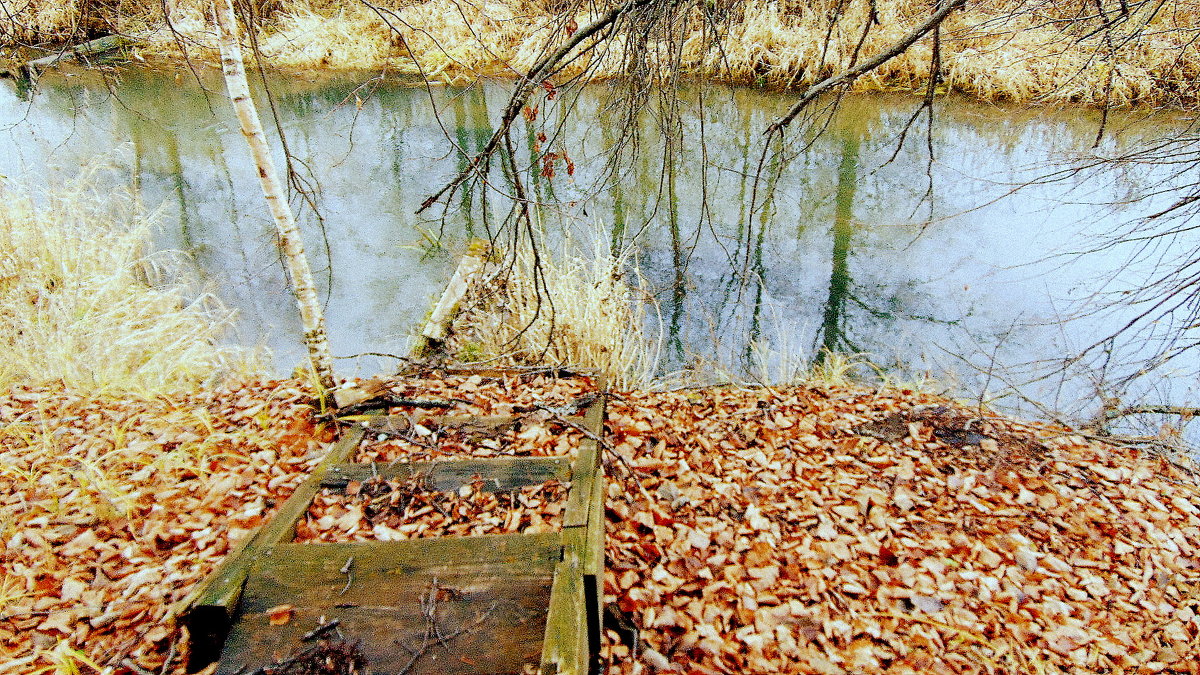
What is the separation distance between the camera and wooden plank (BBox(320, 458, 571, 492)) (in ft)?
8.42

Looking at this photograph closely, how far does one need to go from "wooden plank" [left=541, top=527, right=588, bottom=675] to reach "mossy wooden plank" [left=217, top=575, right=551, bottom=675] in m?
0.06

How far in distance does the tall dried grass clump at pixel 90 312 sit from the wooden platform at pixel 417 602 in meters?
2.07

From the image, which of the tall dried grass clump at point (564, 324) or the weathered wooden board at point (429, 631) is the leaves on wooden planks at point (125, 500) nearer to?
the weathered wooden board at point (429, 631)

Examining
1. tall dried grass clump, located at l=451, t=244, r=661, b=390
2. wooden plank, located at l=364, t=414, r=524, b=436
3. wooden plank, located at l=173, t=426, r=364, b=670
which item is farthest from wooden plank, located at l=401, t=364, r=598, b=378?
wooden plank, located at l=173, t=426, r=364, b=670

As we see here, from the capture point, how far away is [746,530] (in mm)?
2777

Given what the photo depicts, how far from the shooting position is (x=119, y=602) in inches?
81.6

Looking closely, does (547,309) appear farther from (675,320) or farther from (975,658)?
(975,658)

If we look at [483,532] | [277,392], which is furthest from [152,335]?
[483,532]

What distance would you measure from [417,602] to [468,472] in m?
0.70

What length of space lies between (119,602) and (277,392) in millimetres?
1461

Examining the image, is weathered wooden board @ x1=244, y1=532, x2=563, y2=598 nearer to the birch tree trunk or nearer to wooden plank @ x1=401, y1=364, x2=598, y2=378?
the birch tree trunk

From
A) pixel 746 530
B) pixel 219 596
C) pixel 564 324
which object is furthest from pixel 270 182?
pixel 746 530

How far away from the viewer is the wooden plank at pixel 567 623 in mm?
1688

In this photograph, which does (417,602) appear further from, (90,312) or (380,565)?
(90,312)
